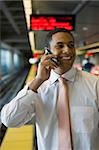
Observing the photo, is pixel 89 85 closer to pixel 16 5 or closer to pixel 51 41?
pixel 51 41

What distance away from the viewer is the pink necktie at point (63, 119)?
161 cm

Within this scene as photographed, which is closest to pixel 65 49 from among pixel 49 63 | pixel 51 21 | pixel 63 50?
pixel 63 50

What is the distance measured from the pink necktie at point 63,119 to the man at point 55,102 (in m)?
0.02

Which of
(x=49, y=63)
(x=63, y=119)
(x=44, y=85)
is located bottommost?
(x=63, y=119)

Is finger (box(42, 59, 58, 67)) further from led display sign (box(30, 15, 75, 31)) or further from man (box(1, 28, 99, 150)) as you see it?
led display sign (box(30, 15, 75, 31))

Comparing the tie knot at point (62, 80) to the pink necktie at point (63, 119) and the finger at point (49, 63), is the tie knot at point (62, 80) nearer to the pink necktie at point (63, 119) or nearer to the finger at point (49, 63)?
the pink necktie at point (63, 119)

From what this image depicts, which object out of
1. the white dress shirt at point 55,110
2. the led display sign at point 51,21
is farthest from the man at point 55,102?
the led display sign at point 51,21

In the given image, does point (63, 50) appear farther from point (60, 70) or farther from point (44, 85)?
point (44, 85)

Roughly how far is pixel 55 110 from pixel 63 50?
35 cm

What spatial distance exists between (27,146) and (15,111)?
112cm

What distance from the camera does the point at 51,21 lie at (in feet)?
26.1

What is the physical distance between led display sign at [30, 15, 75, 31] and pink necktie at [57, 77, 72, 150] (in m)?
6.27

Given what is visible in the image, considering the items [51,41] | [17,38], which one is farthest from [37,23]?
[17,38]

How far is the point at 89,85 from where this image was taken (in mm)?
1683
